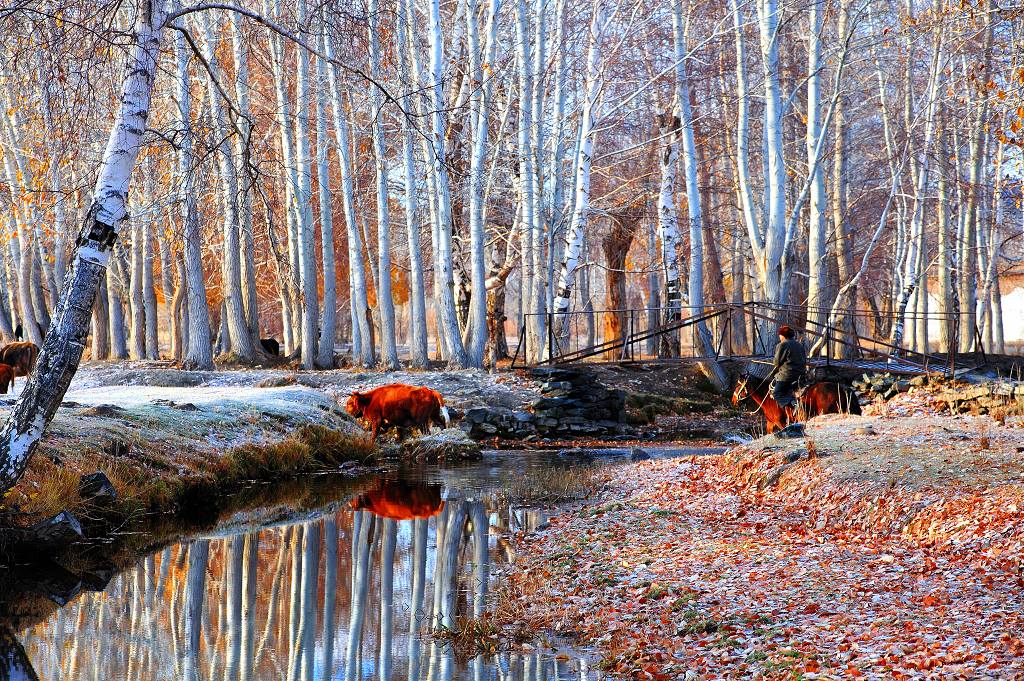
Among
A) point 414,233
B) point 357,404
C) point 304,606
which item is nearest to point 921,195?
point 414,233

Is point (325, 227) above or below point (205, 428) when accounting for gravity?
above

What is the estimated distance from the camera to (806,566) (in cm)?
776

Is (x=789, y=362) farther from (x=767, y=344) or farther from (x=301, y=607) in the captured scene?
(x=301, y=607)

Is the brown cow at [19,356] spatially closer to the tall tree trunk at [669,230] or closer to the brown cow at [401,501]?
the brown cow at [401,501]

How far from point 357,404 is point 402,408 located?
98 centimetres

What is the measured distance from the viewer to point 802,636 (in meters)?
6.13

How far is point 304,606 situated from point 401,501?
16.7 ft

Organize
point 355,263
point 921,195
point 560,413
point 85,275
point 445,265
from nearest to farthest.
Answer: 1. point 85,275
2. point 560,413
3. point 445,265
4. point 355,263
5. point 921,195

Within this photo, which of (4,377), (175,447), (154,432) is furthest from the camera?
(4,377)

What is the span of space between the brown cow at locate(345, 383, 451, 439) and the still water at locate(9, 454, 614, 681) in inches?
220

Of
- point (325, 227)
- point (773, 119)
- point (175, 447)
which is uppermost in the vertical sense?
point (773, 119)

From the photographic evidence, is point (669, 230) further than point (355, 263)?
No

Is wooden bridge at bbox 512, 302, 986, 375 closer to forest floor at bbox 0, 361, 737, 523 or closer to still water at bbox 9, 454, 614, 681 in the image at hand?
forest floor at bbox 0, 361, 737, 523

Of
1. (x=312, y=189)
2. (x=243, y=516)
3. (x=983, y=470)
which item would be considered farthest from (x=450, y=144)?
(x=983, y=470)
